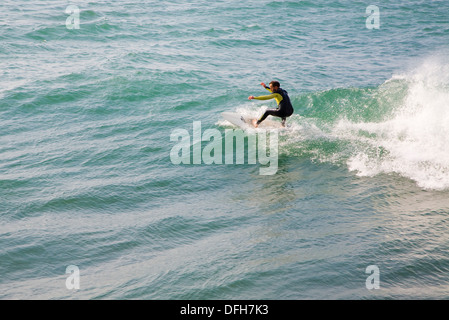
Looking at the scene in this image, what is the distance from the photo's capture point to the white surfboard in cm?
1512

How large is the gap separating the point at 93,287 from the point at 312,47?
1931cm

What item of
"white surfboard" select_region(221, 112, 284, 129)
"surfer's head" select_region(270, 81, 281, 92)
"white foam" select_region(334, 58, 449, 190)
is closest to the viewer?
"white foam" select_region(334, 58, 449, 190)

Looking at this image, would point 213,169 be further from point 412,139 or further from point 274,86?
point 412,139

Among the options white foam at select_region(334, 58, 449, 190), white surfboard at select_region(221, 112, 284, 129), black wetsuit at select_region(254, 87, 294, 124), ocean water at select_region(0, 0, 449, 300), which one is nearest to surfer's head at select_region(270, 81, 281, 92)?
black wetsuit at select_region(254, 87, 294, 124)

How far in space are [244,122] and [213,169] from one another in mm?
2922

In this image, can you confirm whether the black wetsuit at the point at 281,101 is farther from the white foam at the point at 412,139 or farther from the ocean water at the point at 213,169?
the white foam at the point at 412,139

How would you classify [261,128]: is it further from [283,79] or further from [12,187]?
[12,187]

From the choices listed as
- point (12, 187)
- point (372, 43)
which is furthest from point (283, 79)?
point (12, 187)

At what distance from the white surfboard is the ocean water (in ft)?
1.18

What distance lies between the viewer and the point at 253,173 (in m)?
12.5

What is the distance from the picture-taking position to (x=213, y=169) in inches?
504

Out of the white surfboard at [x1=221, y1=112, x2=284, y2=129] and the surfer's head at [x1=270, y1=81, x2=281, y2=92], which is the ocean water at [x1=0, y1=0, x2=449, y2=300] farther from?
the surfer's head at [x1=270, y1=81, x2=281, y2=92]

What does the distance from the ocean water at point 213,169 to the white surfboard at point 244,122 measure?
1.18 ft

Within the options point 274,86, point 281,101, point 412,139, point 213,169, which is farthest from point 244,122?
point 412,139
